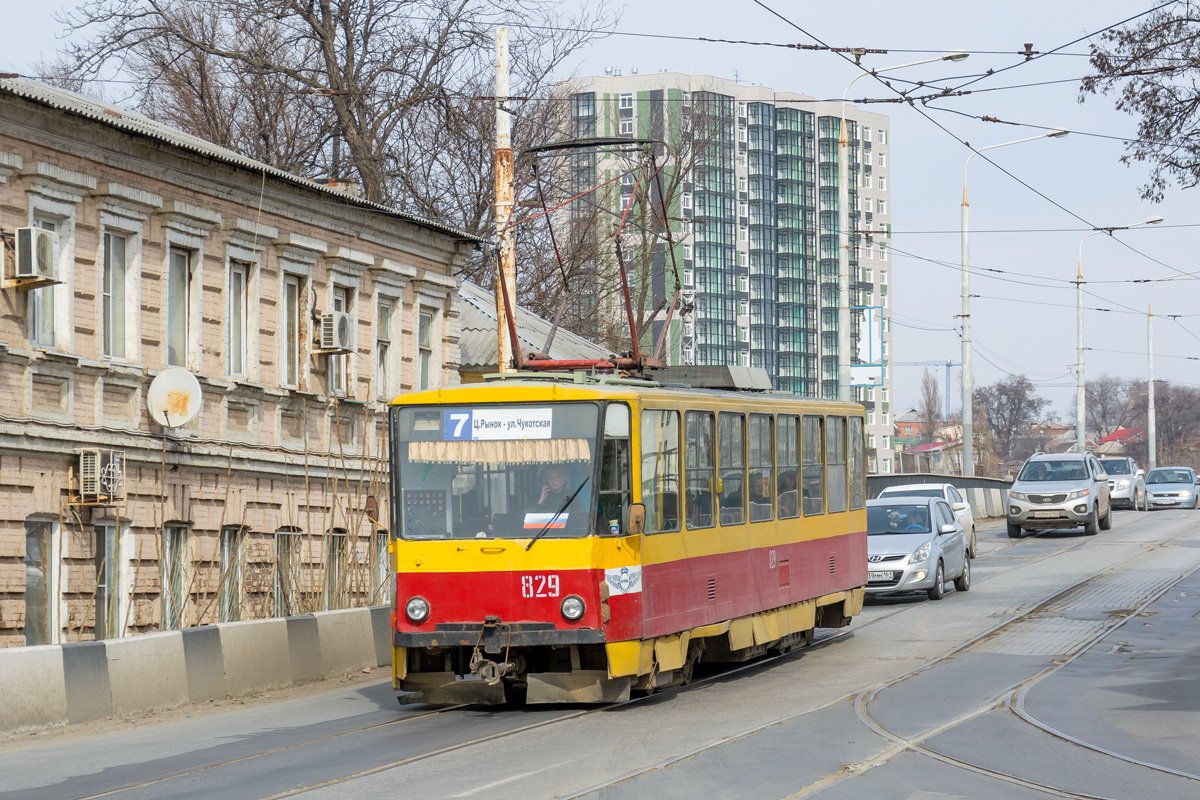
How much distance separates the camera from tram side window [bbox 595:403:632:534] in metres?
13.0

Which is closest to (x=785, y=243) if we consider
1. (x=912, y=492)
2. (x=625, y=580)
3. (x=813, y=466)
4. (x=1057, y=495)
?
(x=1057, y=495)

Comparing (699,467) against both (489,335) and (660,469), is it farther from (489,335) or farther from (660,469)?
(489,335)

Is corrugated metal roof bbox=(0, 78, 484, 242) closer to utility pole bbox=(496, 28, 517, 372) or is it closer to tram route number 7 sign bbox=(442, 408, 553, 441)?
utility pole bbox=(496, 28, 517, 372)

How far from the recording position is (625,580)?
510 inches

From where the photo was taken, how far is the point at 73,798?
30.6 ft

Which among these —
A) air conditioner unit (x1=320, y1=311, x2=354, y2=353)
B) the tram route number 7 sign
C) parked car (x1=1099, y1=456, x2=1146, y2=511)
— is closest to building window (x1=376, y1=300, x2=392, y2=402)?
air conditioner unit (x1=320, y1=311, x2=354, y2=353)

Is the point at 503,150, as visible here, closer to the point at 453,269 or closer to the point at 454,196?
the point at 453,269

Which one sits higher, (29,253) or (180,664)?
(29,253)

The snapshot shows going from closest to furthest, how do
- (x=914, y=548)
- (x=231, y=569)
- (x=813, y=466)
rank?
(x=813, y=466)
(x=231, y=569)
(x=914, y=548)

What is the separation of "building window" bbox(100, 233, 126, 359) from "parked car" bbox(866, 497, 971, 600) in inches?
412

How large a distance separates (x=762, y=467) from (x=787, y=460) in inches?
31.8

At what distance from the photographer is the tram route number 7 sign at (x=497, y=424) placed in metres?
13.2

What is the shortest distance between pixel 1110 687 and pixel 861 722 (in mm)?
3420

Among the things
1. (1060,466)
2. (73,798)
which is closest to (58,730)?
(73,798)
